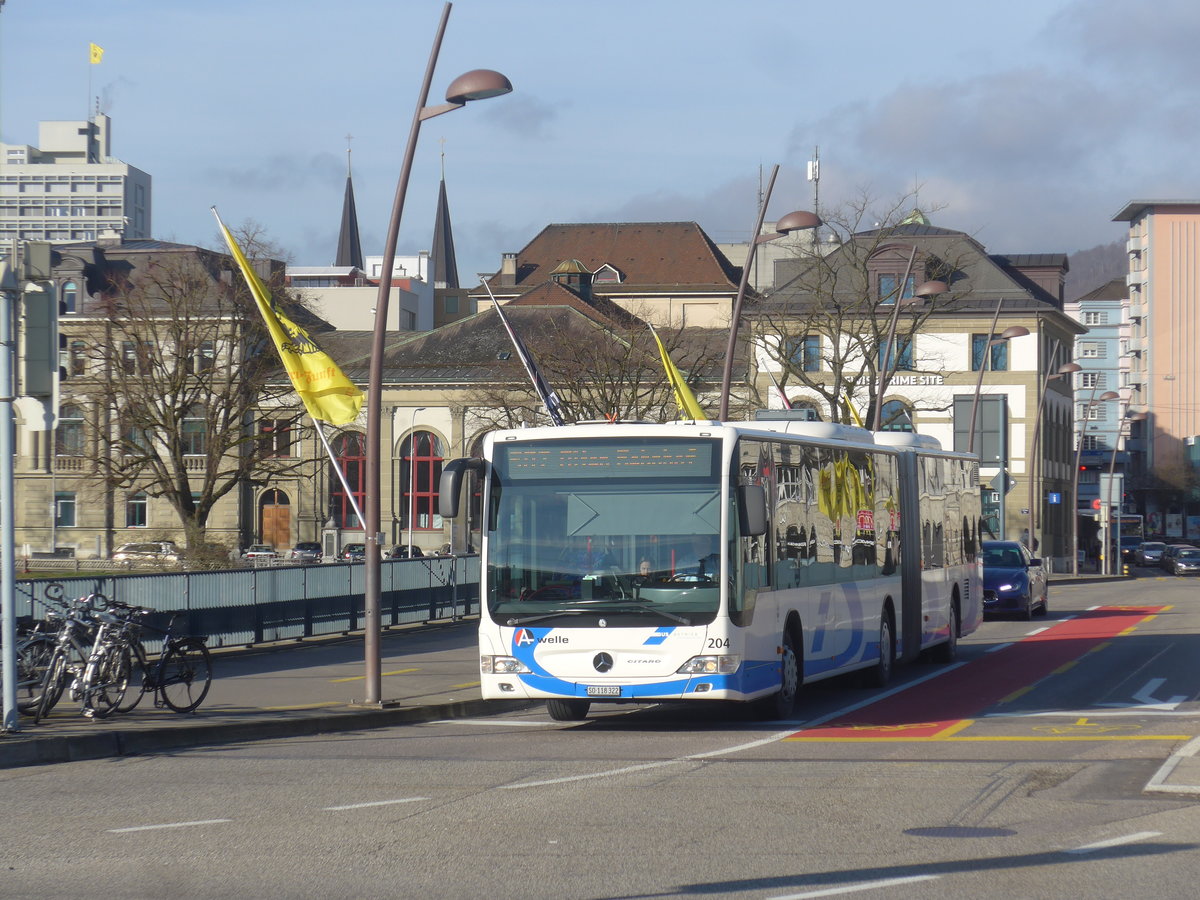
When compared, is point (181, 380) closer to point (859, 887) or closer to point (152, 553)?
point (152, 553)

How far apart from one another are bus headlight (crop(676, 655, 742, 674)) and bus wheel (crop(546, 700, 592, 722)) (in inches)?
85.0

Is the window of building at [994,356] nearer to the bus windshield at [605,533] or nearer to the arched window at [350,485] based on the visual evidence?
the arched window at [350,485]

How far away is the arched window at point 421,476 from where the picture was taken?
81.8m

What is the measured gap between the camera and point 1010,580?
35.7 metres

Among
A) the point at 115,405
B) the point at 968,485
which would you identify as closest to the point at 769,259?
the point at 115,405

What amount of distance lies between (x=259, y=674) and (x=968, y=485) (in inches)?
472

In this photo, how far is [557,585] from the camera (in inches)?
586

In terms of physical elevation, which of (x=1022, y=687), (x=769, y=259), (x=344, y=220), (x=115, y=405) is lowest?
(x=1022, y=687)

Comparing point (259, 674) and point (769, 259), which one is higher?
point (769, 259)

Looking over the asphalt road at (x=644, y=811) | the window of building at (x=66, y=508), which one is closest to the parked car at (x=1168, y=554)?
the window of building at (x=66, y=508)

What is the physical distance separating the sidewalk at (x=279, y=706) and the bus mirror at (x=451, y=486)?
2559 mm

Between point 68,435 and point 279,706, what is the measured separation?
6120 cm

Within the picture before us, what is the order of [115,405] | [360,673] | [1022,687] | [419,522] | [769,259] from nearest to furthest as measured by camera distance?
[1022,687] → [360,673] → [115,405] → [419,522] → [769,259]

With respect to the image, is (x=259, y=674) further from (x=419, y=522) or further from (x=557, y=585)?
(x=419, y=522)
